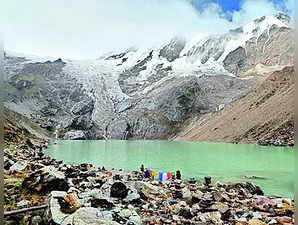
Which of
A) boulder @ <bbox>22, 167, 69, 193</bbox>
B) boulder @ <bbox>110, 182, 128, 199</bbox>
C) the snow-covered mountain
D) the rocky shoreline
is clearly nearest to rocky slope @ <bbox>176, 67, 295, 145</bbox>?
the snow-covered mountain

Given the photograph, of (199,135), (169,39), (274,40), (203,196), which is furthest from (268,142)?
(169,39)

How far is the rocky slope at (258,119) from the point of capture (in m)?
57.3

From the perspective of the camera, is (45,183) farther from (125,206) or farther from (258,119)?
(258,119)

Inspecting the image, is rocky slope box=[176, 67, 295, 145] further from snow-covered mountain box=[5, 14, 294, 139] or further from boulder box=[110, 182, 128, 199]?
boulder box=[110, 182, 128, 199]

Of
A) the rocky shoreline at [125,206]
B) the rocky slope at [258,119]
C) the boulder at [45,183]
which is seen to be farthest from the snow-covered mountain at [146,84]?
the boulder at [45,183]

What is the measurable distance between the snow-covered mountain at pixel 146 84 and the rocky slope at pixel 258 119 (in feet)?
68.5

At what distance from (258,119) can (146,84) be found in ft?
236

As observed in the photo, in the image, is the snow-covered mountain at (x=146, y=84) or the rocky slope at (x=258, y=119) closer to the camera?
the rocky slope at (x=258, y=119)

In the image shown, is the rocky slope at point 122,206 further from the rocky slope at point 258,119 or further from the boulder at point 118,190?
the rocky slope at point 258,119

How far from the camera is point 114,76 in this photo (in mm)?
143375

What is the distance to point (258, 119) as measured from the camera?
64.6 metres

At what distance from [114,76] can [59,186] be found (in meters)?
136

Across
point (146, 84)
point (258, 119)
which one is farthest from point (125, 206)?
point (146, 84)

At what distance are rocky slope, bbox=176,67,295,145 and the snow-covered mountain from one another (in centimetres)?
2087
